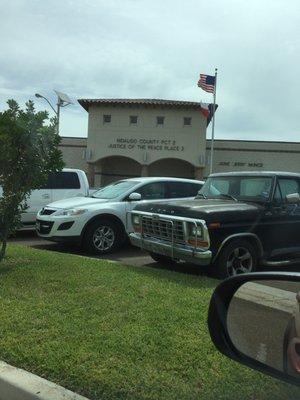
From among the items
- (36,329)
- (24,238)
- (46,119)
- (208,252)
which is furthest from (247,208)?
(24,238)

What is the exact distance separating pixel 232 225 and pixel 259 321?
542 centimetres

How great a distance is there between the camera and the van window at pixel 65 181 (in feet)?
45.8

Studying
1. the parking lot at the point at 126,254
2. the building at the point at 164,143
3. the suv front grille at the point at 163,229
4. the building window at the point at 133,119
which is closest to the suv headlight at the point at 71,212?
the parking lot at the point at 126,254

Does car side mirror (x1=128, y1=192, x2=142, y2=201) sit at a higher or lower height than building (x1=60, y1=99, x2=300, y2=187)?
lower

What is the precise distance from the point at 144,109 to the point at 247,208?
33089mm

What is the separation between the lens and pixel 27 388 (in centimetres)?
377

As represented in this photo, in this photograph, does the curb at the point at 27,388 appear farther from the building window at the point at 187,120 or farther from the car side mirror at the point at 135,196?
the building window at the point at 187,120

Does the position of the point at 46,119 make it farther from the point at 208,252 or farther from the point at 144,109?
the point at 144,109

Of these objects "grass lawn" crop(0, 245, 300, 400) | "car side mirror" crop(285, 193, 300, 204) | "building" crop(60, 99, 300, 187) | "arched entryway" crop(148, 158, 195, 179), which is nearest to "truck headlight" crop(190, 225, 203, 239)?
"grass lawn" crop(0, 245, 300, 400)

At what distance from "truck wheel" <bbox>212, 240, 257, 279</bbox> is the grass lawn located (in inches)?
22.2

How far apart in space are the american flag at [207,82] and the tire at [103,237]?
24.5 meters

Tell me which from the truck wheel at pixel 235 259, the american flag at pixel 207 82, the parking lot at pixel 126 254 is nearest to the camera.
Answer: the truck wheel at pixel 235 259

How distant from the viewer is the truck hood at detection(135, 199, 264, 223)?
25.2 ft

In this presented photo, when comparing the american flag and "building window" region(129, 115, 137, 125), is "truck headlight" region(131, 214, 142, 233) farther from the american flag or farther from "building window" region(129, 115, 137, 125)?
"building window" region(129, 115, 137, 125)
